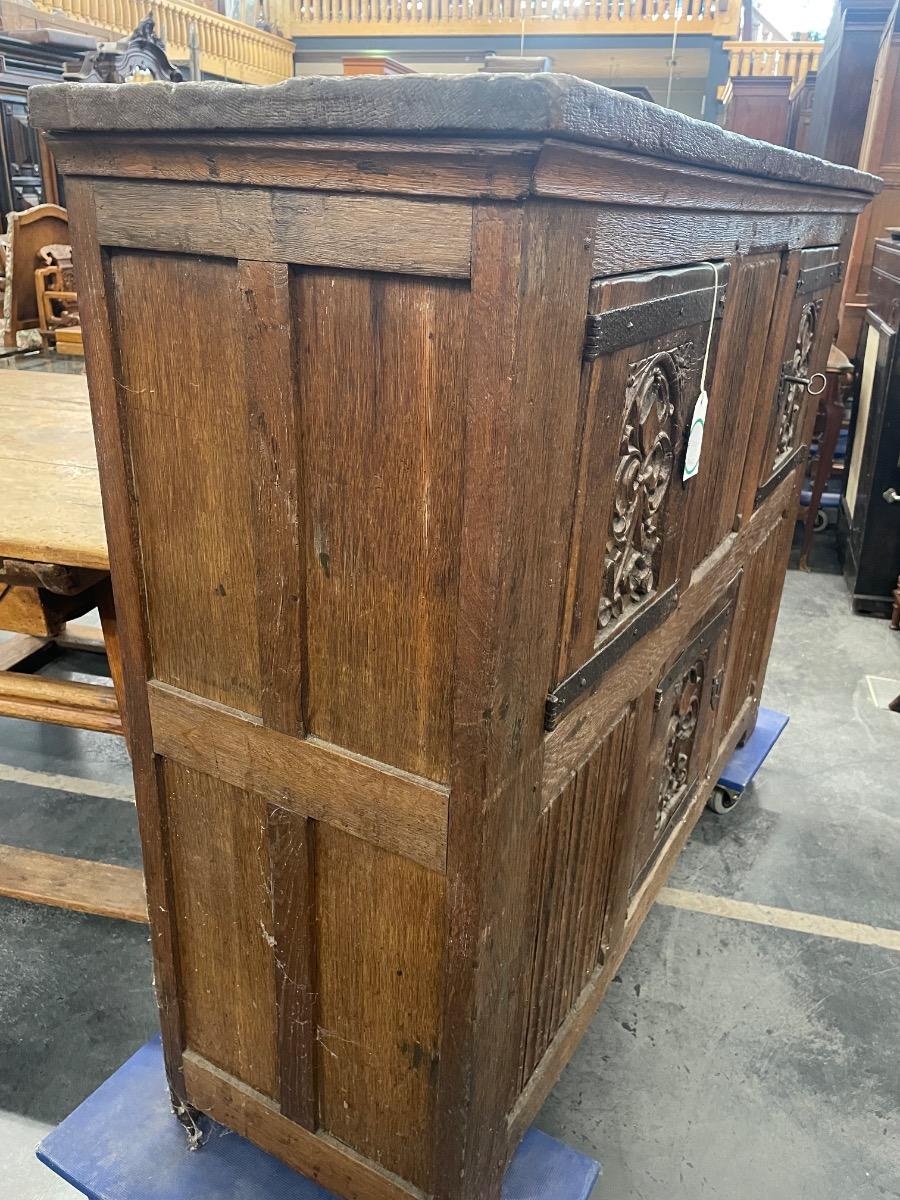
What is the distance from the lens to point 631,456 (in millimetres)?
1366

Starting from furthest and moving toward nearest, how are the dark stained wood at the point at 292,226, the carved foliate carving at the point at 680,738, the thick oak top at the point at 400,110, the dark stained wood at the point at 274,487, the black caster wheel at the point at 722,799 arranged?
the black caster wheel at the point at 722,799 → the carved foliate carving at the point at 680,738 → the dark stained wood at the point at 274,487 → the dark stained wood at the point at 292,226 → the thick oak top at the point at 400,110

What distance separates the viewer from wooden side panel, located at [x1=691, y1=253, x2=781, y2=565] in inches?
67.5

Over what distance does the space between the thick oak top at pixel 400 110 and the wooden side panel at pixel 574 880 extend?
887 millimetres

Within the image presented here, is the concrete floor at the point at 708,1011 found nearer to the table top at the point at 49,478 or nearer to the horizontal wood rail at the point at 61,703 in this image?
the horizontal wood rail at the point at 61,703

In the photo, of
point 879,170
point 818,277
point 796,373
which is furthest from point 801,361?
point 879,170

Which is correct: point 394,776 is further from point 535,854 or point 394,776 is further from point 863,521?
point 863,521

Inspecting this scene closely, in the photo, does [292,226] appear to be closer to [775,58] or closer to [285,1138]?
[285,1138]

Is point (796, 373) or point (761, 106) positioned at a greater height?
point (761, 106)

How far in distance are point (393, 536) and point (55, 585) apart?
1289 millimetres

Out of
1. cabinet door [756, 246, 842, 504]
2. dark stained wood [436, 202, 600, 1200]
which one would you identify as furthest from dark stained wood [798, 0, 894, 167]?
dark stained wood [436, 202, 600, 1200]

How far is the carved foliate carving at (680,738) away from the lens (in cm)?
207

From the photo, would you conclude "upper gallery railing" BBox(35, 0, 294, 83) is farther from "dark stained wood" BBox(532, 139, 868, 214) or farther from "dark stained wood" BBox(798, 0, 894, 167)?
"dark stained wood" BBox(532, 139, 868, 214)

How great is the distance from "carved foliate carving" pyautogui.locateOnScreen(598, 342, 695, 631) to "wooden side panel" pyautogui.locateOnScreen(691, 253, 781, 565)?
24 cm

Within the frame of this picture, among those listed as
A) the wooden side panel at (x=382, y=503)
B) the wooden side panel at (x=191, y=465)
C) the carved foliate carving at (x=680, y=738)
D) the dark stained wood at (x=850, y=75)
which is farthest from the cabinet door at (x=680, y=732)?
the dark stained wood at (x=850, y=75)
